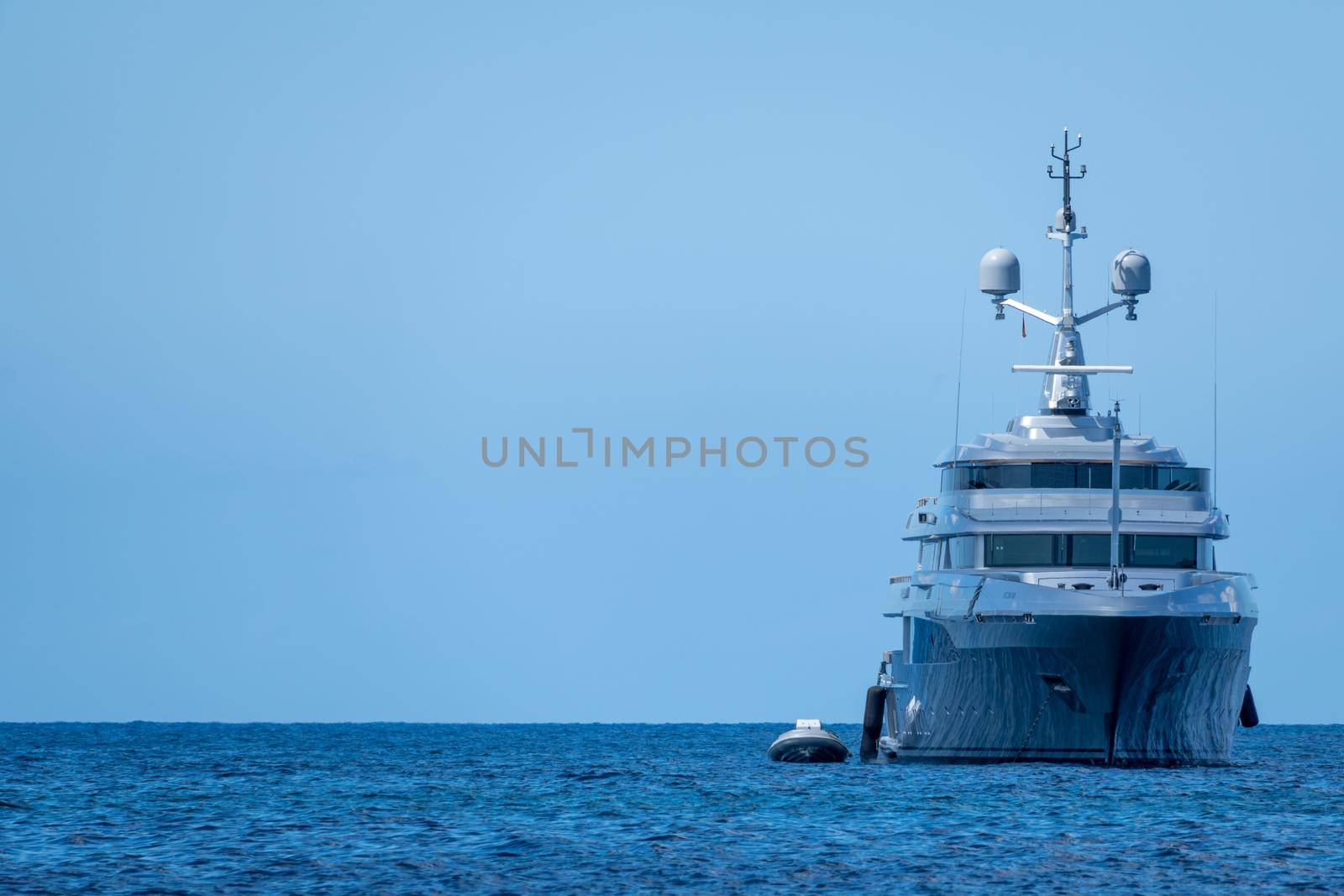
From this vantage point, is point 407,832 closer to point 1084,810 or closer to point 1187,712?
point 1084,810

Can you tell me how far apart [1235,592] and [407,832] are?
68.6 feet

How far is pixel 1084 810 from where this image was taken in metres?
39.8

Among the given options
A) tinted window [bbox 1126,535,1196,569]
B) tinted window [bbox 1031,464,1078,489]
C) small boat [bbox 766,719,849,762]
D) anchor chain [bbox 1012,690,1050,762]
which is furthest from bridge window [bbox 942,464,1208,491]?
small boat [bbox 766,719,849,762]

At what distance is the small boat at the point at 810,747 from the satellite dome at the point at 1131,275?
54.0 ft

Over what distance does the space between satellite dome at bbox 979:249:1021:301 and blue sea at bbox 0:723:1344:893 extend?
14.2m

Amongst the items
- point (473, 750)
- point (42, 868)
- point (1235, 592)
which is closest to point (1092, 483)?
point (1235, 592)

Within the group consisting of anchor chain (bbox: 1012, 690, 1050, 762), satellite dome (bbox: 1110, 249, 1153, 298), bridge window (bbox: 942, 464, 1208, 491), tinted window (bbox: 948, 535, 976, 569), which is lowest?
anchor chain (bbox: 1012, 690, 1050, 762)

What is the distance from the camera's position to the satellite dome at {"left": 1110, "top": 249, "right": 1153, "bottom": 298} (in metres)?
55.8

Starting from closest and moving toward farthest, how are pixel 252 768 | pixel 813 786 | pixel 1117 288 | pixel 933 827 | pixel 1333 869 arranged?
pixel 1333 869
pixel 933 827
pixel 813 786
pixel 1117 288
pixel 252 768

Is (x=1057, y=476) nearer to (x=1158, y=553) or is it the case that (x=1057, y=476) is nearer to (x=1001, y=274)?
(x=1158, y=553)

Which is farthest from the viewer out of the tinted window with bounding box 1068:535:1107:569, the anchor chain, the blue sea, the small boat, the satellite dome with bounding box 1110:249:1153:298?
the small boat

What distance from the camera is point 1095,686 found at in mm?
45781

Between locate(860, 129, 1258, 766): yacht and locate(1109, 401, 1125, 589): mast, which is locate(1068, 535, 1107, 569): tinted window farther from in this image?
locate(1109, 401, 1125, 589): mast

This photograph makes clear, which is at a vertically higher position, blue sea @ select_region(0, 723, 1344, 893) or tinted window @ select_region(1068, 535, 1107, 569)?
tinted window @ select_region(1068, 535, 1107, 569)
